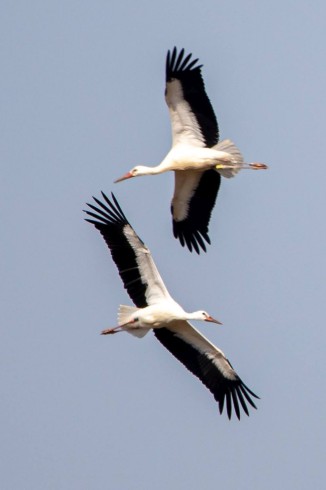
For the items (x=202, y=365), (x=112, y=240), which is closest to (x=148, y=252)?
(x=112, y=240)

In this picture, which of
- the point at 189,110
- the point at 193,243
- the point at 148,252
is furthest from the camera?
the point at 193,243

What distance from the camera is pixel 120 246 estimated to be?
18.2 m

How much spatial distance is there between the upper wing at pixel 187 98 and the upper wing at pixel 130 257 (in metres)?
1.62

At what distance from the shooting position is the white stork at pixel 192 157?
19.2m

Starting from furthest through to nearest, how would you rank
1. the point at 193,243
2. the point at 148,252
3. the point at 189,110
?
1. the point at 193,243
2. the point at 189,110
3. the point at 148,252

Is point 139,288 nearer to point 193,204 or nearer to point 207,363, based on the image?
point 207,363

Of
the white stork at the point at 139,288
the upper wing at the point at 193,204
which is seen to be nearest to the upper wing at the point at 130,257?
the white stork at the point at 139,288

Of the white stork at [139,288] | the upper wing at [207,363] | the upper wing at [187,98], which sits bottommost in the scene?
the upper wing at [207,363]

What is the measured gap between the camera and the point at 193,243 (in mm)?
20484

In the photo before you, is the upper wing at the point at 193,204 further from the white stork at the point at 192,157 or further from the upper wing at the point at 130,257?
the upper wing at the point at 130,257

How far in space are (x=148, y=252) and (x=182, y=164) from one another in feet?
6.34

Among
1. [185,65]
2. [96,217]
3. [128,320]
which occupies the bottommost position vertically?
[128,320]

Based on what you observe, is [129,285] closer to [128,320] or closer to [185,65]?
[128,320]

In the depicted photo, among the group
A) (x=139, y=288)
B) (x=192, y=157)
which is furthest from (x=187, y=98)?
(x=139, y=288)
